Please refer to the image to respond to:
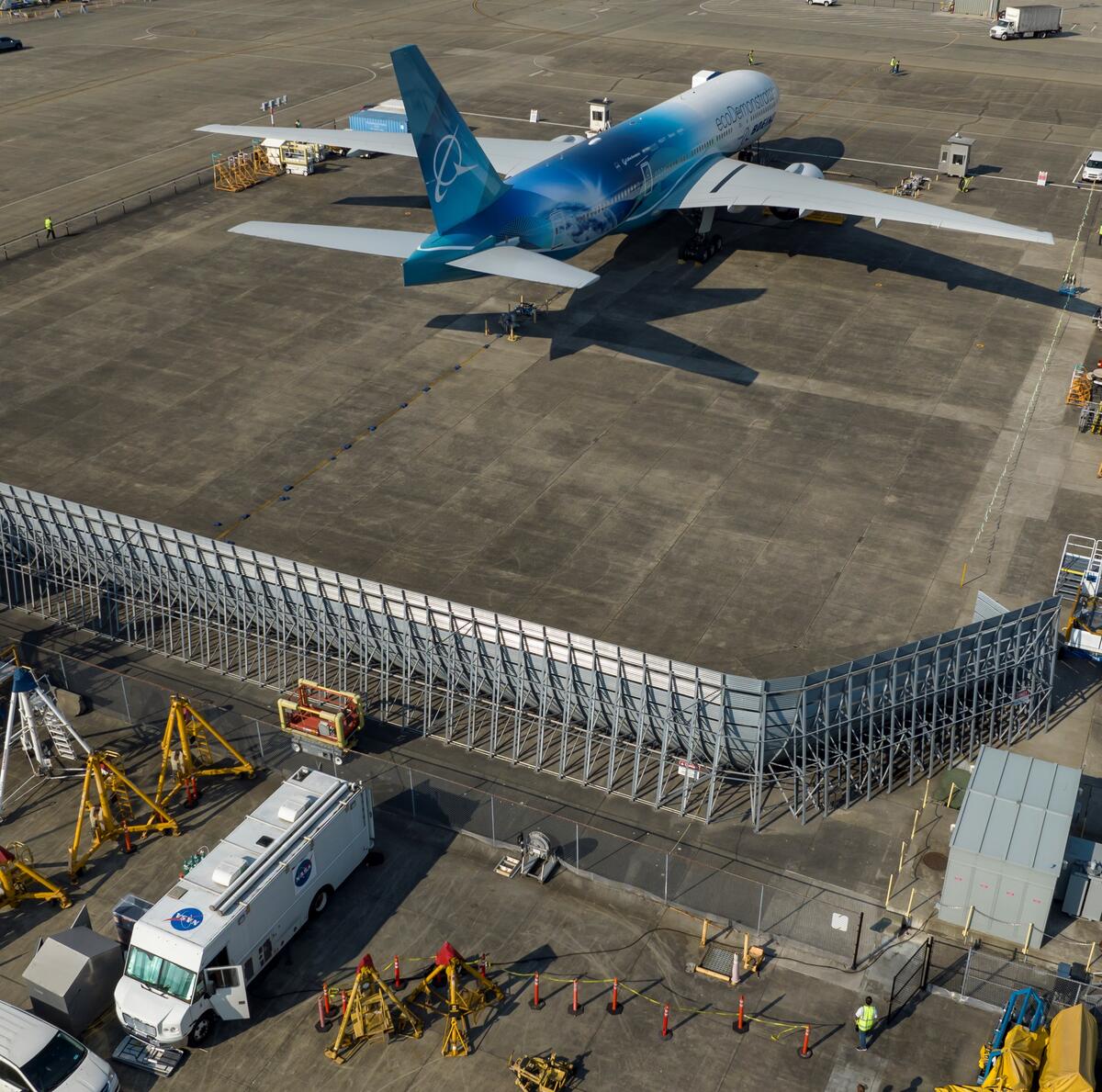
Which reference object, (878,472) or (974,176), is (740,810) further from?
(974,176)

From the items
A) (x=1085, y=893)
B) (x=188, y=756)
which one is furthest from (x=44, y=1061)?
(x=1085, y=893)

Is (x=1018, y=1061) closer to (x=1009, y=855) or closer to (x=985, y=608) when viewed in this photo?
(x=1009, y=855)

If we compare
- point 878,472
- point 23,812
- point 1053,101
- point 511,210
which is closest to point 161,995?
point 23,812

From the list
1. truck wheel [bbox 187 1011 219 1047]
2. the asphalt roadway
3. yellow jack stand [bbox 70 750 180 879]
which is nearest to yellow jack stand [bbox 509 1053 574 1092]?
truck wheel [bbox 187 1011 219 1047]

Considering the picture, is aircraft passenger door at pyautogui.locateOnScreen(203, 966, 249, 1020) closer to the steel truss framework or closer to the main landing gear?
the steel truss framework

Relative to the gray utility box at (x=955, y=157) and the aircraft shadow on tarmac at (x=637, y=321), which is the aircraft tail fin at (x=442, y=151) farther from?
the gray utility box at (x=955, y=157)
